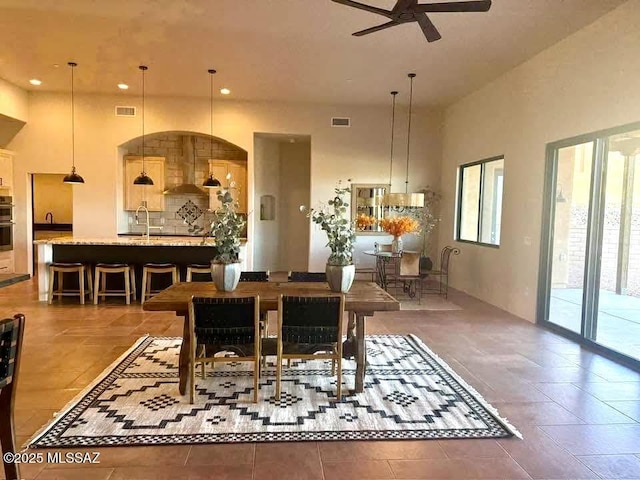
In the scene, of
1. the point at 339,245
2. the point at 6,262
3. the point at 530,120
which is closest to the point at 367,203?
the point at 530,120

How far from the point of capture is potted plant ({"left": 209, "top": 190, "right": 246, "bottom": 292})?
11.4 ft

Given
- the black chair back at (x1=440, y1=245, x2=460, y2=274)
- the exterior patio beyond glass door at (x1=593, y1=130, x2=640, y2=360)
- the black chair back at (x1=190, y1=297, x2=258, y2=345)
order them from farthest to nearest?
the black chair back at (x1=440, y1=245, x2=460, y2=274) → the exterior patio beyond glass door at (x1=593, y1=130, x2=640, y2=360) → the black chair back at (x1=190, y1=297, x2=258, y2=345)

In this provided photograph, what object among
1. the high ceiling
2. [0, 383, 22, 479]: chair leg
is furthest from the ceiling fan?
[0, 383, 22, 479]: chair leg

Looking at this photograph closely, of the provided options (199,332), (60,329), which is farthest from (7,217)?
(199,332)

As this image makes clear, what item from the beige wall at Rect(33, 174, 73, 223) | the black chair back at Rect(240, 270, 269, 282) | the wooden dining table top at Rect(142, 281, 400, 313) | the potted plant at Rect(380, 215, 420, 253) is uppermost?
the beige wall at Rect(33, 174, 73, 223)

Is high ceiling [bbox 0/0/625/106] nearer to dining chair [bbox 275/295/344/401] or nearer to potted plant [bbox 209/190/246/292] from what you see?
potted plant [bbox 209/190/246/292]

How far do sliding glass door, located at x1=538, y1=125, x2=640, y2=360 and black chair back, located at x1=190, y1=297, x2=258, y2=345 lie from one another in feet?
12.2

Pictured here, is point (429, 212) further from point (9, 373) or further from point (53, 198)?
point (53, 198)

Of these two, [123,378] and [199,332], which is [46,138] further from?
[199,332]

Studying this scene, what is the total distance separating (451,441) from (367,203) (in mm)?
6610

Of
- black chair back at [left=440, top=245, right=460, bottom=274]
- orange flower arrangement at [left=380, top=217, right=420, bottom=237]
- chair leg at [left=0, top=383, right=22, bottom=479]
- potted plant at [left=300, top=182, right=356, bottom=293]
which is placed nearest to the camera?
chair leg at [left=0, top=383, right=22, bottom=479]

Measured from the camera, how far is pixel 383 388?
11.6 ft

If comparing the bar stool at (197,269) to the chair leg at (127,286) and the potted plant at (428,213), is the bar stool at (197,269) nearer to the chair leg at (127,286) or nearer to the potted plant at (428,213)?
the chair leg at (127,286)

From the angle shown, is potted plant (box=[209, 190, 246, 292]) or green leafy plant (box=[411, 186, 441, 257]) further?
green leafy plant (box=[411, 186, 441, 257])
